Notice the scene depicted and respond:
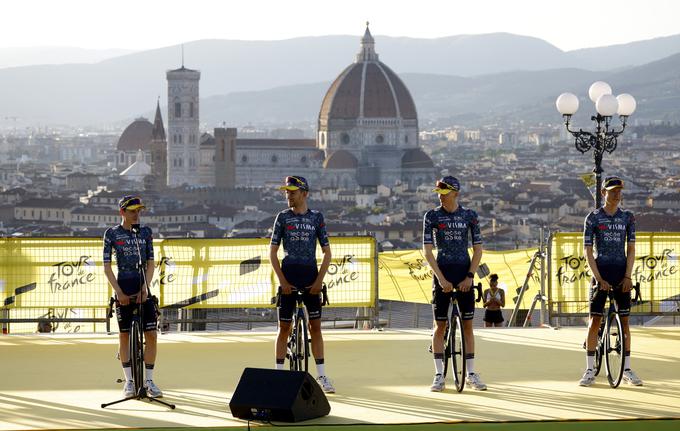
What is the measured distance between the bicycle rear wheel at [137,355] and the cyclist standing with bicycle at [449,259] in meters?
1.39

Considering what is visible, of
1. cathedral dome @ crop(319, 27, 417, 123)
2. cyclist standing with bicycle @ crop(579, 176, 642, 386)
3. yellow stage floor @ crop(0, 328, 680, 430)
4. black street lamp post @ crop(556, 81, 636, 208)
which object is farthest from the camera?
cathedral dome @ crop(319, 27, 417, 123)

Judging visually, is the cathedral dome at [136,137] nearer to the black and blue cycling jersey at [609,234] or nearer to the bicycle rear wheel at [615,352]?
the bicycle rear wheel at [615,352]

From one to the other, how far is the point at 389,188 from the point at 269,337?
416 ft

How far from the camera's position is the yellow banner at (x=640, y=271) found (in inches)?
375

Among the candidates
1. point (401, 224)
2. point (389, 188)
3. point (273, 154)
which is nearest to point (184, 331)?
point (401, 224)

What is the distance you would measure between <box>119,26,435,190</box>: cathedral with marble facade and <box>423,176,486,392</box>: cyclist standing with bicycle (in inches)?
5181

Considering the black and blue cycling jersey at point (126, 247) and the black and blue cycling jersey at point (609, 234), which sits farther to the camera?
the black and blue cycling jersey at point (609, 234)

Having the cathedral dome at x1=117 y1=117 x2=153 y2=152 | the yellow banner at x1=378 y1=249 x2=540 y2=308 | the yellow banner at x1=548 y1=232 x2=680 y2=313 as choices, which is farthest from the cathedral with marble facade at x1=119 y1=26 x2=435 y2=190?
the yellow banner at x1=548 y1=232 x2=680 y2=313

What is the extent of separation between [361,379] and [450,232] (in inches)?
38.0

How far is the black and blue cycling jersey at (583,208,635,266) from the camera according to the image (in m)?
6.99

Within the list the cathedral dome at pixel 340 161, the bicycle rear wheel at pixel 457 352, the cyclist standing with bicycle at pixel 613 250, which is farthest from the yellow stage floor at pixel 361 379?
the cathedral dome at pixel 340 161

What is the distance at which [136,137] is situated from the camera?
563 ft

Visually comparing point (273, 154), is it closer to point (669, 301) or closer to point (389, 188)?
point (389, 188)

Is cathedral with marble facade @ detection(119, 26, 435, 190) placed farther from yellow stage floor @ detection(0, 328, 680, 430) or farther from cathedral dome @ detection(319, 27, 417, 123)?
yellow stage floor @ detection(0, 328, 680, 430)
